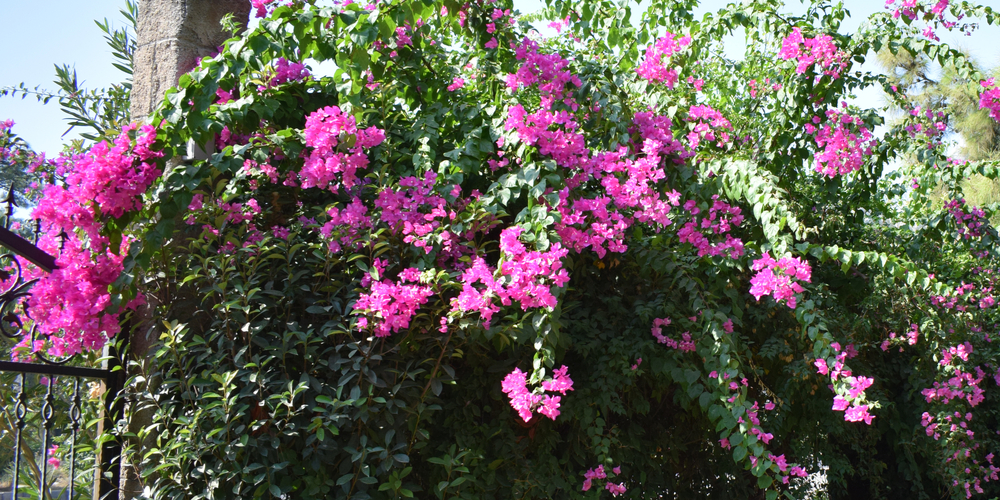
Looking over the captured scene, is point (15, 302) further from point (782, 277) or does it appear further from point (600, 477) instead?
point (782, 277)

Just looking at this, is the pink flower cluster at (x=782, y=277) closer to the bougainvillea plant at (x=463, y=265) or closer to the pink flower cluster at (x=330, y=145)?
the bougainvillea plant at (x=463, y=265)

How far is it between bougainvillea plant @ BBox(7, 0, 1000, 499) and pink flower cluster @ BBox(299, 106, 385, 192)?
1 centimetres

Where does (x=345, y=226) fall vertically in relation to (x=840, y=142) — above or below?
below

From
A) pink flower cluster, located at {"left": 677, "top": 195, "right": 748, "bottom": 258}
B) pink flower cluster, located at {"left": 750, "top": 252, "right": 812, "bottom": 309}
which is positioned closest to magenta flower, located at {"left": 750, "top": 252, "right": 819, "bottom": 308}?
pink flower cluster, located at {"left": 750, "top": 252, "right": 812, "bottom": 309}

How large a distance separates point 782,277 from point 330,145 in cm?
152

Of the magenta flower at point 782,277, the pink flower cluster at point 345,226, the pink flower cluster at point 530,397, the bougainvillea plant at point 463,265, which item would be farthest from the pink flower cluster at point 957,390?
the pink flower cluster at point 345,226

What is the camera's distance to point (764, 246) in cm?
230

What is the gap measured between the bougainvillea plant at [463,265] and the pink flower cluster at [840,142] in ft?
0.06

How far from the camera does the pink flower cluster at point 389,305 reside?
6.20 feet

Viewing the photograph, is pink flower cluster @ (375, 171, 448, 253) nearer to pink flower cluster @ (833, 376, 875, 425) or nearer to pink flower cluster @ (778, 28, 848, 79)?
pink flower cluster @ (833, 376, 875, 425)

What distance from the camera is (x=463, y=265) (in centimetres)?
213

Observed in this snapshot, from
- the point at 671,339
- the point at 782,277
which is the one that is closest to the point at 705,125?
the point at 782,277

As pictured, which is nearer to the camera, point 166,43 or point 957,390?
point 166,43

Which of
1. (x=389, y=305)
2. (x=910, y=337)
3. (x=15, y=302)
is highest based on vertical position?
(x=389, y=305)
